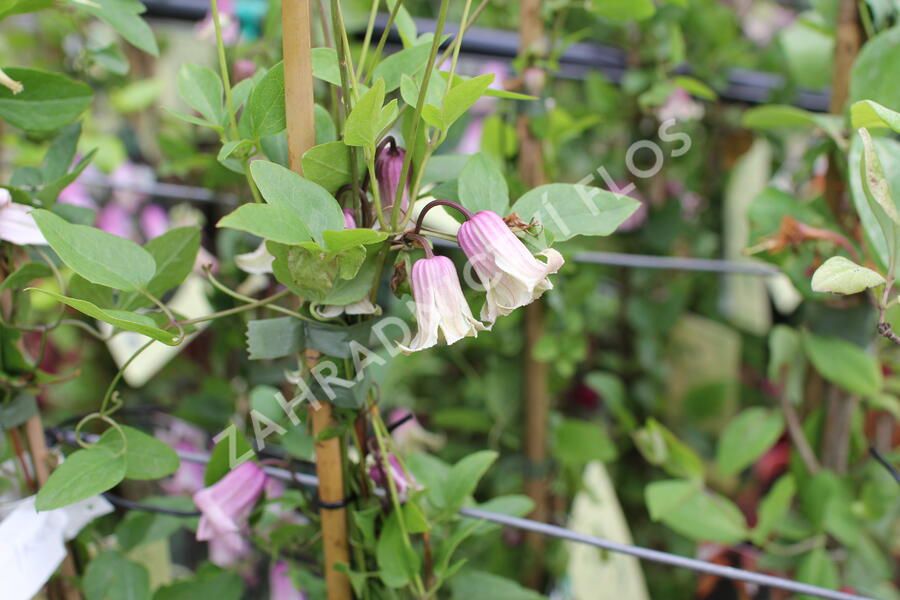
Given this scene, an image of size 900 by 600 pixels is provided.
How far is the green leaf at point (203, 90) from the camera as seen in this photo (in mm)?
326

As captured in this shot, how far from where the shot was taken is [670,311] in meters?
0.86

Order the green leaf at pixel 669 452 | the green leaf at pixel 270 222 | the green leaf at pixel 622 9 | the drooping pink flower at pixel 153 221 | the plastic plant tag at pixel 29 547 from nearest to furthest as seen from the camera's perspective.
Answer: the green leaf at pixel 270 222 < the plastic plant tag at pixel 29 547 < the green leaf at pixel 622 9 < the green leaf at pixel 669 452 < the drooping pink flower at pixel 153 221

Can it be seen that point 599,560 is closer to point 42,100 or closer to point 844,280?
point 844,280

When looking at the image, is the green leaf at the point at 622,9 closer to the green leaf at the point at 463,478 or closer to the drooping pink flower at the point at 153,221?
the green leaf at the point at 463,478

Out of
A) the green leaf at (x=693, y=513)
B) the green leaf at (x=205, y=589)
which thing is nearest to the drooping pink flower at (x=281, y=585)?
the green leaf at (x=205, y=589)

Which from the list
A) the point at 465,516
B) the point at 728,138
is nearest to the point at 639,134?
the point at 728,138

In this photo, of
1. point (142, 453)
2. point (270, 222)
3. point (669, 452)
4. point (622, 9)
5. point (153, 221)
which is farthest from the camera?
point (153, 221)

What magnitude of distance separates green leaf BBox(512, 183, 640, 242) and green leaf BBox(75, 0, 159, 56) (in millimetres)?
226

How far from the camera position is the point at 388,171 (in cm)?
32

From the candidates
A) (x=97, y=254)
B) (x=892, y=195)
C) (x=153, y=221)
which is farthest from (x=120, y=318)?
(x=153, y=221)

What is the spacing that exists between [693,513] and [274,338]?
36cm

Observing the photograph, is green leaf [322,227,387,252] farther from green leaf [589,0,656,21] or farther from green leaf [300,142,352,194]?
green leaf [589,0,656,21]

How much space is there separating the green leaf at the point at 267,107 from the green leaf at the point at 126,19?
12 centimetres

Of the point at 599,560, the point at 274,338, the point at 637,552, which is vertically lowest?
the point at 599,560
